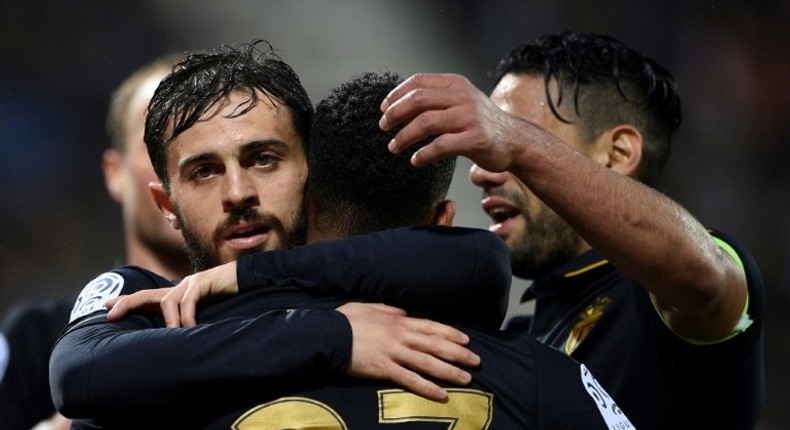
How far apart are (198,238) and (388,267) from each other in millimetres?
503

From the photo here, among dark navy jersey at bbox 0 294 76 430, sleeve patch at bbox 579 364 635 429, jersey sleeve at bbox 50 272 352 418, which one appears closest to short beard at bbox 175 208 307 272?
jersey sleeve at bbox 50 272 352 418

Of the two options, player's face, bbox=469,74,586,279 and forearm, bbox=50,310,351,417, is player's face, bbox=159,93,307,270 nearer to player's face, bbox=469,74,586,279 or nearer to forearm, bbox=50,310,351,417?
forearm, bbox=50,310,351,417

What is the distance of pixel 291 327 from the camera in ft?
5.17

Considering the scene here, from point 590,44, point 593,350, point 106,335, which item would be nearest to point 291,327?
point 106,335

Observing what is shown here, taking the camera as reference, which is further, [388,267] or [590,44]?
[590,44]

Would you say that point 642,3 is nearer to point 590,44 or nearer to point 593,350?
point 590,44

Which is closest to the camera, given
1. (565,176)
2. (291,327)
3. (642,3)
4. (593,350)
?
(291,327)

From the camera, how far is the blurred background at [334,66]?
234 inches

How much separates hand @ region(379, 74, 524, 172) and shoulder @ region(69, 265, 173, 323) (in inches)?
21.5

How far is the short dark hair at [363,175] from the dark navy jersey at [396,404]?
0.25m

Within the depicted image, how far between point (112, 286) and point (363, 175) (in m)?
0.49

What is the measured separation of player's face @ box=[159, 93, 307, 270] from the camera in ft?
6.29

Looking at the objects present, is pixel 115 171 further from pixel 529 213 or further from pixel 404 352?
pixel 404 352

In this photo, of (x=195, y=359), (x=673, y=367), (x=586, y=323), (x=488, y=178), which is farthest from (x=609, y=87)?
(x=195, y=359)
